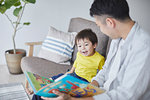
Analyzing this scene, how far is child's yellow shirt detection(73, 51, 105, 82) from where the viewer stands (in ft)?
5.41

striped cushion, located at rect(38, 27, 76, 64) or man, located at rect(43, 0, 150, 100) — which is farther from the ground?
man, located at rect(43, 0, 150, 100)

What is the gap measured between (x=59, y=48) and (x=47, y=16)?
1.05 metres

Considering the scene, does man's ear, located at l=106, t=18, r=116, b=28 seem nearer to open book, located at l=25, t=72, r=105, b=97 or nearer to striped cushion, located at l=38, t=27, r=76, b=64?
open book, located at l=25, t=72, r=105, b=97

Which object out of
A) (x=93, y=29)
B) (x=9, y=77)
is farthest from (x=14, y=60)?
(x=93, y=29)

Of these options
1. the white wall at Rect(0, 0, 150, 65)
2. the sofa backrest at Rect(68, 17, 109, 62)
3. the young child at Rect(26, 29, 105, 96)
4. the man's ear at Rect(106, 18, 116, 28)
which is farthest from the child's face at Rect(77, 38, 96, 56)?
the white wall at Rect(0, 0, 150, 65)

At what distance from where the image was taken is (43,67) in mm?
1971

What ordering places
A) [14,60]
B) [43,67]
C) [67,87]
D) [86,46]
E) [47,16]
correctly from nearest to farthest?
[67,87]
[86,46]
[43,67]
[14,60]
[47,16]

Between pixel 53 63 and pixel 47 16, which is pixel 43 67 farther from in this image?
pixel 47 16

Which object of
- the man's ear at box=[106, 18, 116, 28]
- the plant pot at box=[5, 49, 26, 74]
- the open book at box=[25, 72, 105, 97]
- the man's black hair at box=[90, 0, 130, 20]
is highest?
the man's black hair at box=[90, 0, 130, 20]

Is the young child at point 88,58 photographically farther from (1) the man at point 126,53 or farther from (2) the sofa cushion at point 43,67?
(1) the man at point 126,53

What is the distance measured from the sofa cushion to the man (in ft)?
2.84

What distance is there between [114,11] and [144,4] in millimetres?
2358

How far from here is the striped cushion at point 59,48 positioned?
215 centimetres

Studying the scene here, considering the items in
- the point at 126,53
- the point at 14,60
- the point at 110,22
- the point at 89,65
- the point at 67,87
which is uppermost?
the point at 110,22
